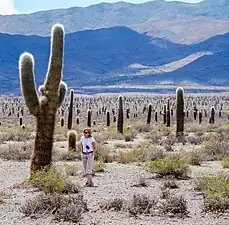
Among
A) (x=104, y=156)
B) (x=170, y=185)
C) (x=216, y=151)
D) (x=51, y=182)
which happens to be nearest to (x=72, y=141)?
(x=104, y=156)

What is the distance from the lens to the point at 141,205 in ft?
42.9

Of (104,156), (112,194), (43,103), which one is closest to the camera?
(112,194)

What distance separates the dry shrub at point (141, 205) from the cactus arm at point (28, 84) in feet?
15.8

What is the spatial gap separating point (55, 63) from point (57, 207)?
569 cm

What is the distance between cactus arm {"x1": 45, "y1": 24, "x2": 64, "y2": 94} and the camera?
56.5 ft

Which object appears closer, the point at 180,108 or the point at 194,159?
the point at 194,159

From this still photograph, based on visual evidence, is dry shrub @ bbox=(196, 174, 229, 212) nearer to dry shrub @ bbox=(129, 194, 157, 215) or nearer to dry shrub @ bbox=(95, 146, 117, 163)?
dry shrub @ bbox=(129, 194, 157, 215)

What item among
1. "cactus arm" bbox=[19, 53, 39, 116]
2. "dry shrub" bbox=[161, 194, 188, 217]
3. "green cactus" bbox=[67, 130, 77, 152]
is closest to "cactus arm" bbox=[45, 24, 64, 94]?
"cactus arm" bbox=[19, 53, 39, 116]

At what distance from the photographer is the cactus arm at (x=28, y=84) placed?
55.6 feet

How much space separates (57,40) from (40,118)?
2410 mm

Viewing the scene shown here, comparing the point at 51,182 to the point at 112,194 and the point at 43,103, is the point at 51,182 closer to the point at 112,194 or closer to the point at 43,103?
the point at 112,194

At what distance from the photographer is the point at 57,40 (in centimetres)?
1772

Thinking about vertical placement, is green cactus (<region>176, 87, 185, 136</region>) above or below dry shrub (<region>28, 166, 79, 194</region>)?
above

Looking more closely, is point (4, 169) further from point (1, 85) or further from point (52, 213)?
point (1, 85)
